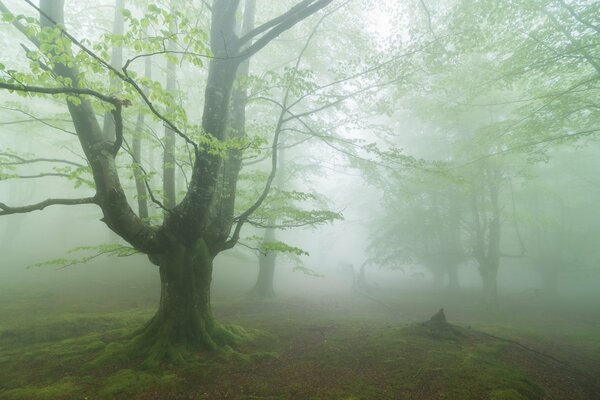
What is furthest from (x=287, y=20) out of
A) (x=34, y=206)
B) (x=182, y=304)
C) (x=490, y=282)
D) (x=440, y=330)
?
(x=490, y=282)

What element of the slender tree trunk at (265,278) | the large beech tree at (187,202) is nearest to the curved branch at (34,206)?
the large beech tree at (187,202)

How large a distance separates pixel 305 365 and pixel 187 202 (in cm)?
363

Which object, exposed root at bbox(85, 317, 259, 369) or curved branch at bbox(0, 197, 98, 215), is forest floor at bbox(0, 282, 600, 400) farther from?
curved branch at bbox(0, 197, 98, 215)

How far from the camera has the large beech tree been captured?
4984 millimetres

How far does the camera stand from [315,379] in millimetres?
5191

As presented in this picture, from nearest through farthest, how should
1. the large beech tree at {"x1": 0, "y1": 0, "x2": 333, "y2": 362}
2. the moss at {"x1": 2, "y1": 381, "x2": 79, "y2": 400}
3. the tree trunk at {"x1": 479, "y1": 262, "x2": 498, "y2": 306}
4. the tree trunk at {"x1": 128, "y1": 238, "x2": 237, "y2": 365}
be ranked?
the moss at {"x1": 2, "y1": 381, "x2": 79, "y2": 400} → the large beech tree at {"x1": 0, "y1": 0, "x2": 333, "y2": 362} → the tree trunk at {"x1": 128, "y1": 238, "x2": 237, "y2": 365} → the tree trunk at {"x1": 479, "y1": 262, "x2": 498, "y2": 306}

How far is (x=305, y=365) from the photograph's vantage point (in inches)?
230

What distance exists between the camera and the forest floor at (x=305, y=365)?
15.3 feet

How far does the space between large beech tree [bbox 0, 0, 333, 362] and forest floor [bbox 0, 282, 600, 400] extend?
2.11ft

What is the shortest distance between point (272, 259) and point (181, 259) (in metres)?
9.46

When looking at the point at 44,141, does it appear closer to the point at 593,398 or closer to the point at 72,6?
the point at 72,6

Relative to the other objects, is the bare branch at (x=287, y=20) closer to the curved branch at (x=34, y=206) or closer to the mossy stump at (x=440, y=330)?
the curved branch at (x=34, y=206)

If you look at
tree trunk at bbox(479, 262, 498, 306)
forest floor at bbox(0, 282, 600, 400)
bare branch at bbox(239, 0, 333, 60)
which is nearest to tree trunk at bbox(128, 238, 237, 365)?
forest floor at bbox(0, 282, 600, 400)

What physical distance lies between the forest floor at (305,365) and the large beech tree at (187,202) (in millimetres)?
644
